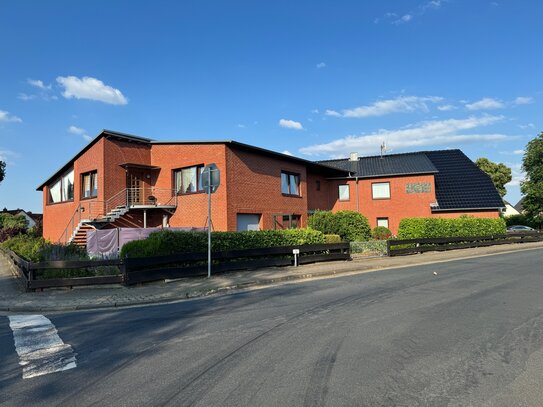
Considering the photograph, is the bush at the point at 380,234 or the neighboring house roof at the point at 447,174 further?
the neighboring house roof at the point at 447,174

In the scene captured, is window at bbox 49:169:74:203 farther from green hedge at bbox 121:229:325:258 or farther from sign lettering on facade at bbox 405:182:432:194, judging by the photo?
sign lettering on facade at bbox 405:182:432:194

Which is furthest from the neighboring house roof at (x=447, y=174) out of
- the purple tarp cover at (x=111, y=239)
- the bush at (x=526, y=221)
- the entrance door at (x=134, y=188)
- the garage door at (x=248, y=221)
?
the purple tarp cover at (x=111, y=239)

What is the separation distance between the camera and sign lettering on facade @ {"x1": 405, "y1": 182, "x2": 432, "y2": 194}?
111 feet

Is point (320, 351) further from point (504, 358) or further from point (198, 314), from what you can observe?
point (198, 314)

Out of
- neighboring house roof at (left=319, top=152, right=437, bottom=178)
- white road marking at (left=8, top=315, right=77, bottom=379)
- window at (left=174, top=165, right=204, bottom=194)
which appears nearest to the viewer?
white road marking at (left=8, top=315, right=77, bottom=379)

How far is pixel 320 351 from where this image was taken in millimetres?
5762

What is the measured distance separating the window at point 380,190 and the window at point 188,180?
16.8 metres

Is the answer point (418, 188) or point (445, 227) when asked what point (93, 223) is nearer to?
point (445, 227)

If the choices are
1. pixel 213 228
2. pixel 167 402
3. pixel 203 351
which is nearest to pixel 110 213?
pixel 213 228

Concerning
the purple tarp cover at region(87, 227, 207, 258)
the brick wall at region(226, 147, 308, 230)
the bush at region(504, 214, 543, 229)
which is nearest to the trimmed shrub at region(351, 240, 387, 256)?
the brick wall at region(226, 147, 308, 230)

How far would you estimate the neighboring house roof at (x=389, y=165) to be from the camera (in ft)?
113

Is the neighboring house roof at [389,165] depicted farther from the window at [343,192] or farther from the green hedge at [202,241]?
the green hedge at [202,241]

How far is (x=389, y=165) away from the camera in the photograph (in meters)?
36.8

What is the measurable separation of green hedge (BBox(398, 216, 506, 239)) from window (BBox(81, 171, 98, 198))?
18.7 meters
